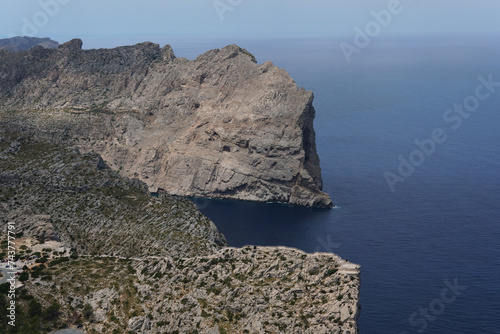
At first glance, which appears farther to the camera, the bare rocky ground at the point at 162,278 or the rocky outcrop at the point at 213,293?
the bare rocky ground at the point at 162,278

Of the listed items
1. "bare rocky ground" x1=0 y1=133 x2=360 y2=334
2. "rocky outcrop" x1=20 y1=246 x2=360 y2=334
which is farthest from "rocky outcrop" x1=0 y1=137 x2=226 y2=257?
"rocky outcrop" x1=20 y1=246 x2=360 y2=334

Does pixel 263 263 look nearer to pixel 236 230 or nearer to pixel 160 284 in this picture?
pixel 160 284

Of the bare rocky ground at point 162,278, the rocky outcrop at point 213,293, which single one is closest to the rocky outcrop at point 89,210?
the bare rocky ground at point 162,278

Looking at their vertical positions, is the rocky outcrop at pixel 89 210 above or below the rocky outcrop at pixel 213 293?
above

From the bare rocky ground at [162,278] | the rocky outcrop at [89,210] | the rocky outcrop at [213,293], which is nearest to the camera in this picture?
the rocky outcrop at [213,293]

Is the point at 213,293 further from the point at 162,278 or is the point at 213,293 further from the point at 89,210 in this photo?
the point at 89,210

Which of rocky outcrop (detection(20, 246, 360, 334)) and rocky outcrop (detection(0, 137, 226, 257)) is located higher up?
rocky outcrop (detection(0, 137, 226, 257))

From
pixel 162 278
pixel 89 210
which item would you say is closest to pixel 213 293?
pixel 162 278

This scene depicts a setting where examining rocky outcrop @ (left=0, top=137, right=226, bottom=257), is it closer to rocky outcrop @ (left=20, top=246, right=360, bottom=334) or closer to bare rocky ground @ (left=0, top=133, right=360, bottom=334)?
bare rocky ground @ (left=0, top=133, right=360, bottom=334)

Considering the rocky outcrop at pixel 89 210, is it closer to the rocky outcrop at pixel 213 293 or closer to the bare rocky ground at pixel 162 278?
the bare rocky ground at pixel 162 278

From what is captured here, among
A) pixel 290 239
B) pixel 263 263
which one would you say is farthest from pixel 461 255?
pixel 263 263

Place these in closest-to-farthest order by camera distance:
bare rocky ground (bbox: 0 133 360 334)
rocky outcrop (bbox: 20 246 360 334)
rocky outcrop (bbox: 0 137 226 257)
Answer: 1. rocky outcrop (bbox: 20 246 360 334)
2. bare rocky ground (bbox: 0 133 360 334)
3. rocky outcrop (bbox: 0 137 226 257)
